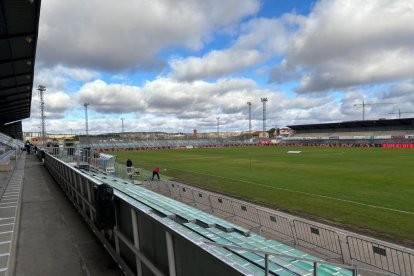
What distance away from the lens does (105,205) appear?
6.57m

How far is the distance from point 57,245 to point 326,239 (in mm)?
7821

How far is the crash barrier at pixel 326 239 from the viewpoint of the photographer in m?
8.05

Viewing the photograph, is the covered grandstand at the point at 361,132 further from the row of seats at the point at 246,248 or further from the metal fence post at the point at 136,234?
the metal fence post at the point at 136,234

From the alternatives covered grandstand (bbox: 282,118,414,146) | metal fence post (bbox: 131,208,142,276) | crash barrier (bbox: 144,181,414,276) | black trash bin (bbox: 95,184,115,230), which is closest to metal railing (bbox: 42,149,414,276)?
crash barrier (bbox: 144,181,414,276)

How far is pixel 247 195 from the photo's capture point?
18922mm

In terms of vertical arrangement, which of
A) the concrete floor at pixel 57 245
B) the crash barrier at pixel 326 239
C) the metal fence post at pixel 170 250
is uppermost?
the metal fence post at pixel 170 250

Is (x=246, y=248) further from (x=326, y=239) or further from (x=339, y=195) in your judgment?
(x=339, y=195)

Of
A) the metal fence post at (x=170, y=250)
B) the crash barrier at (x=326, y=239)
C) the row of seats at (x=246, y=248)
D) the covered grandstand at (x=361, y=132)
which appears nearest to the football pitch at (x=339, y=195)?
the crash barrier at (x=326, y=239)

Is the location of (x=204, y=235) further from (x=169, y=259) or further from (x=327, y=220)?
(x=327, y=220)

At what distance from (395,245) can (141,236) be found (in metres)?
8.25

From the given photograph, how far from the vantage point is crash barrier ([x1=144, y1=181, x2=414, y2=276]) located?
805 cm

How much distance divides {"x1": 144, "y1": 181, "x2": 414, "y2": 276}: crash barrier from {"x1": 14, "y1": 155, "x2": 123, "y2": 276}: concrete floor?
530cm

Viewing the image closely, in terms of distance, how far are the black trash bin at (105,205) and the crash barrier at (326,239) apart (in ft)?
17.2

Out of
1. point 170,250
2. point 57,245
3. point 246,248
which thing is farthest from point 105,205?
point 246,248
